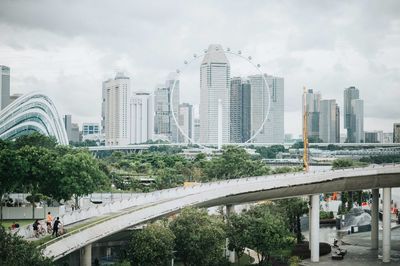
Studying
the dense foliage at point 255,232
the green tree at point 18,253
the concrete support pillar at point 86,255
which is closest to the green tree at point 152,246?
the concrete support pillar at point 86,255

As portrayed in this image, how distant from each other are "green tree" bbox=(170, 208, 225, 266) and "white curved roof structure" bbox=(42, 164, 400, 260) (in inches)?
53.2

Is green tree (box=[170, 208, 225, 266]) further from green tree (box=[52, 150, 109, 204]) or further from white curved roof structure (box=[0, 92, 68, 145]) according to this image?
white curved roof structure (box=[0, 92, 68, 145])

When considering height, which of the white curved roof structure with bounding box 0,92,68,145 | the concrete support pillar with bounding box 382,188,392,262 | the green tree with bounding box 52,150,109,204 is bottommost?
the concrete support pillar with bounding box 382,188,392,262

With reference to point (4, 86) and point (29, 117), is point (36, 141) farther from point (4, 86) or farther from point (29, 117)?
point (4, 86)

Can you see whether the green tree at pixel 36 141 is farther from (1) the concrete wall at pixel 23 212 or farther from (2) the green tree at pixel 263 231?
(2) the green tree at pixel 263 231

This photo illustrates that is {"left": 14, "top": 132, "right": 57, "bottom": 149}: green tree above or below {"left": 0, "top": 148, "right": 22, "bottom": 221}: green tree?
above

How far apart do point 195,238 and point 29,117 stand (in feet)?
303

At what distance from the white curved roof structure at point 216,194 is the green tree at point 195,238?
A: 135 centimetres

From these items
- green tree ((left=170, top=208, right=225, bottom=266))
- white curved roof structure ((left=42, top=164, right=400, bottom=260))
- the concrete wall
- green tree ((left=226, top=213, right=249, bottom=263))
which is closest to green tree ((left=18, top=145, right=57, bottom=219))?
the concrete wall

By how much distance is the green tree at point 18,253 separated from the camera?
872 inches

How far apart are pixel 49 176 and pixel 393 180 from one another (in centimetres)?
2559

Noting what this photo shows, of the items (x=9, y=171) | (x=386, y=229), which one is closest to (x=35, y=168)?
(x=9, y=171)

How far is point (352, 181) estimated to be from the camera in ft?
149

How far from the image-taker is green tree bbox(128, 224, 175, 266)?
99.1 ft
